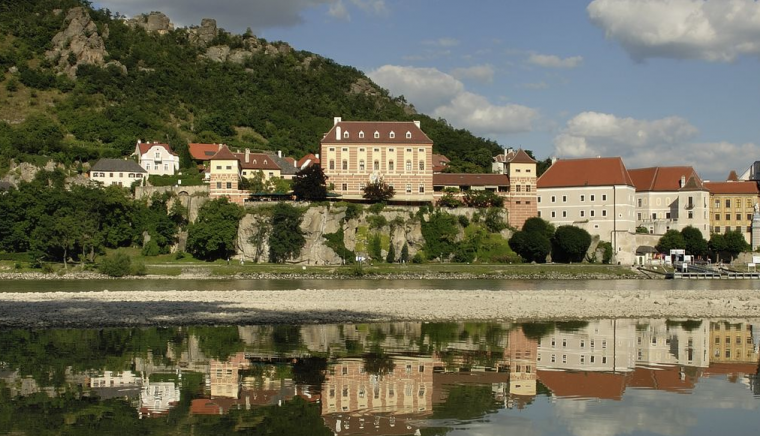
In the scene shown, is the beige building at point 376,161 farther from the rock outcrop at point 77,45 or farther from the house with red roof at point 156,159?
the rock outcrop at point 77,45

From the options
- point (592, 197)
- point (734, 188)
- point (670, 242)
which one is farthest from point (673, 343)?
point (734, 188)

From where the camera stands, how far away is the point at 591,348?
89.8 ft

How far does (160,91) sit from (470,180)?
2117 inches

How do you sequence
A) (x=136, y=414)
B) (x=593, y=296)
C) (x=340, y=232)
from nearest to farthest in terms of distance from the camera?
(x=136, y=414)
(x=593, y=296)
(x=340, y=232)

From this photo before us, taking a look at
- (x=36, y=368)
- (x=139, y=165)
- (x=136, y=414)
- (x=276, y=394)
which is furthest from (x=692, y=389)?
(x=139, y=165)

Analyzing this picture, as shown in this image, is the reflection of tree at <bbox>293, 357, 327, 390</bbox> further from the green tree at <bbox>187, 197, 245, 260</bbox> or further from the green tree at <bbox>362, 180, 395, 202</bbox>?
the green tree at <bbox>362, 180, 395, 202</bbox>

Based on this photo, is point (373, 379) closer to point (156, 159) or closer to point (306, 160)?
point (156, 159)

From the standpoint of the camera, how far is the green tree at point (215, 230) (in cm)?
7281

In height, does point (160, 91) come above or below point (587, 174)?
above

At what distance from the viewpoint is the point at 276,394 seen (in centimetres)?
2006

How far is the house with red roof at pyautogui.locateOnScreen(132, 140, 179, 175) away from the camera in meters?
89.2

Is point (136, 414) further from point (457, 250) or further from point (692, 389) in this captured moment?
point (457, 250)

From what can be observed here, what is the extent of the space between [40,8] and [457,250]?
86026 millimetres

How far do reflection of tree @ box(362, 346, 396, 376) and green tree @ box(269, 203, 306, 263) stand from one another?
155 feet
